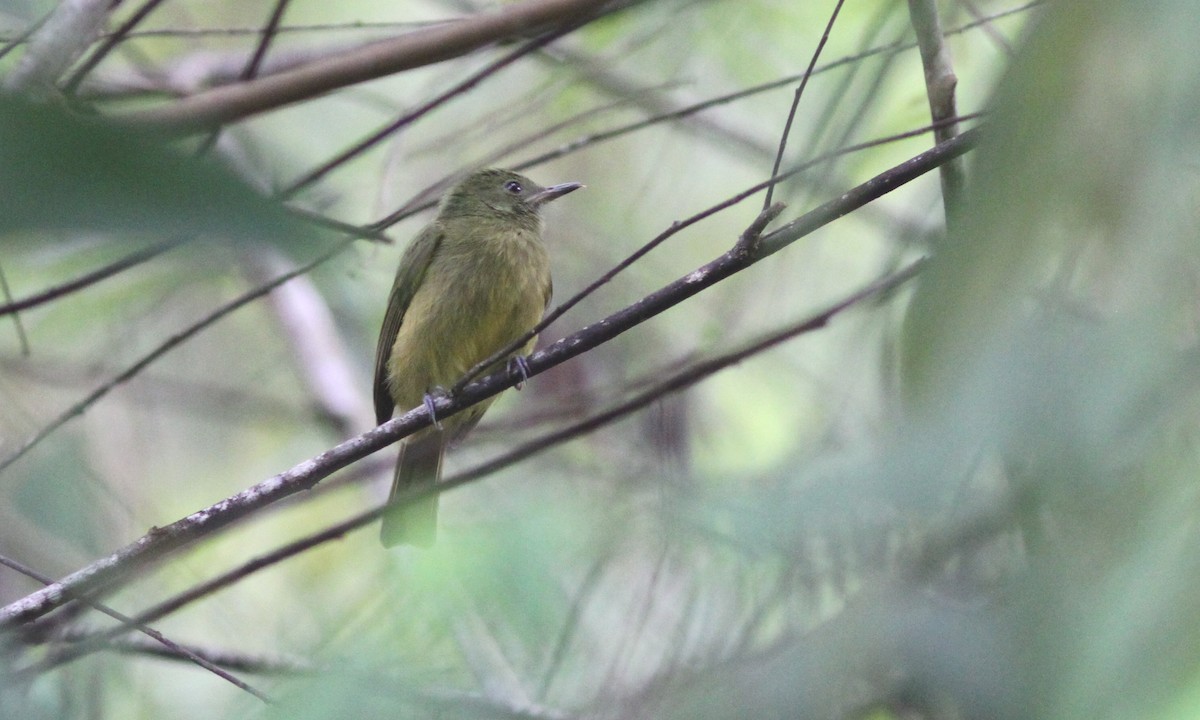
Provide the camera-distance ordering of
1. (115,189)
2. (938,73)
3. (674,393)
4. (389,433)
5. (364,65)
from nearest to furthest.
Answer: (115,189) → (364,65) → (938,73) → (389,433) → (674,393)

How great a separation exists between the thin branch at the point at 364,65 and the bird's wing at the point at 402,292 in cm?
205

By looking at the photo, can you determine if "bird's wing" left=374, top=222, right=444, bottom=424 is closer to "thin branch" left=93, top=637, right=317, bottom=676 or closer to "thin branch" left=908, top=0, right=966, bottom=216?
"thin branch" left=93, top=637, right=317, bottom=676

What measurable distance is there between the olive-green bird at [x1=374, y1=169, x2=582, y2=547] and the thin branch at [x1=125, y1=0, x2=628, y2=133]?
1776mm

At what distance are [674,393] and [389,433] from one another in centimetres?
124

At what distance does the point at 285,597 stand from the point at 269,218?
505cm

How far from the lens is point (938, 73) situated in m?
2.70

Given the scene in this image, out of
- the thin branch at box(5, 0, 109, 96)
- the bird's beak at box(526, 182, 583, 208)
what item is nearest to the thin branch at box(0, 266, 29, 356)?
the thin branch at box(5, 0, 109, 96)

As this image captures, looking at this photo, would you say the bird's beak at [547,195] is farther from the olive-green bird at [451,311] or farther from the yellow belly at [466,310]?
the yellow belly at [466,310]

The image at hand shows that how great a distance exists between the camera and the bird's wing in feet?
16.2

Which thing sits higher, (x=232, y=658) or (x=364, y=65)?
(x=364, y=65)

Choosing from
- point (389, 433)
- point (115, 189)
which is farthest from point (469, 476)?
point (115, 189)

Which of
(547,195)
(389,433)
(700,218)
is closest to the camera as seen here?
(700,218)

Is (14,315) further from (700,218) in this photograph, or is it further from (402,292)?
(402,292)

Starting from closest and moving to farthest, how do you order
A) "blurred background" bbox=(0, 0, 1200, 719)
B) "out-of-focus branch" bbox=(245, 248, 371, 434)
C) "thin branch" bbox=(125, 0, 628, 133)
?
"blurred background" bbox=(0, 0, 1200, 719) → "thin branch" bbox=(125, 0, 628, 133) → "out-of-focus branch" bbox=(245, 248, 371, 434)
